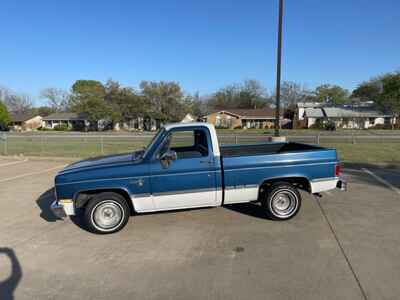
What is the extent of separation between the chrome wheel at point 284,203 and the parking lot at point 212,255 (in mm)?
200

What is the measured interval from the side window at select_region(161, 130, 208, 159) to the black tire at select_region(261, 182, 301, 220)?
4.77 ft

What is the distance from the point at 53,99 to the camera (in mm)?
86938

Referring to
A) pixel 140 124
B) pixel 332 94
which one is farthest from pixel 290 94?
pixel 140 124

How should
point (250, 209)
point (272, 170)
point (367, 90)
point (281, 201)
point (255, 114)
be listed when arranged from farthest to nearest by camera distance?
point (367, 90), point (255, 114), point (250, 209), point (281, 201), point (272, 170)

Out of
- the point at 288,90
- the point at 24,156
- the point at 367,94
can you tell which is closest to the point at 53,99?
the point at 288,90

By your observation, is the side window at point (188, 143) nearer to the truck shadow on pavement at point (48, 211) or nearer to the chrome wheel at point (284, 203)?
the chrome wheel at point (284, 203)

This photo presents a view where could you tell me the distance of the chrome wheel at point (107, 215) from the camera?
4398 millimetres

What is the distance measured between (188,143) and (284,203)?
2.32 metres

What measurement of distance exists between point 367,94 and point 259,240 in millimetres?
79061

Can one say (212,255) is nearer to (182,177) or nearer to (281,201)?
(182,177)

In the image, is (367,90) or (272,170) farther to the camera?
(367,90)

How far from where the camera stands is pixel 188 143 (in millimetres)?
5559

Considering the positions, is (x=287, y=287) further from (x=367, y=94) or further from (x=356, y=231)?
(x=367, y=94)

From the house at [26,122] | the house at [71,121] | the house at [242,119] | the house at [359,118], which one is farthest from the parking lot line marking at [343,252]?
the house at [26,122]
